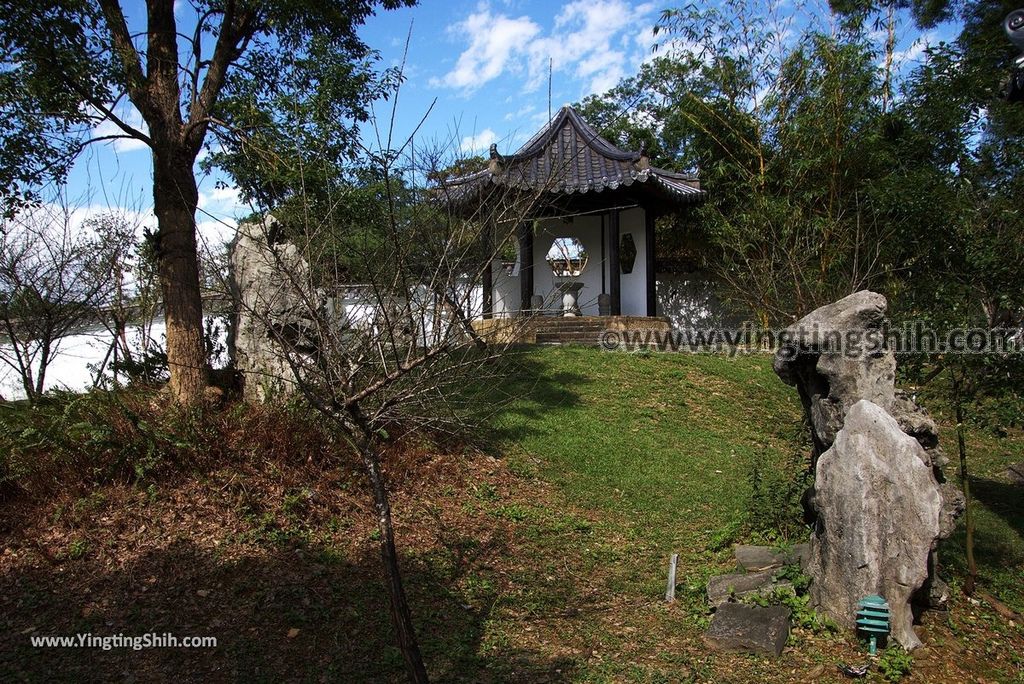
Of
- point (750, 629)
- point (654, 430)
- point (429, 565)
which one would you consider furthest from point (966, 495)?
point (654, 430)

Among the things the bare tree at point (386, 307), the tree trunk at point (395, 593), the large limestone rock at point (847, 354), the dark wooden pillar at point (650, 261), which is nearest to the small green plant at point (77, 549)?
the bare tree at point (386, 307)

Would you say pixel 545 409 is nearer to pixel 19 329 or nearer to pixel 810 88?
pixel 19 329

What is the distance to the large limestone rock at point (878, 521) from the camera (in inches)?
148

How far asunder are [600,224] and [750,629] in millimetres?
11409

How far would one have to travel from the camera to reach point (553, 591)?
4.78 meters

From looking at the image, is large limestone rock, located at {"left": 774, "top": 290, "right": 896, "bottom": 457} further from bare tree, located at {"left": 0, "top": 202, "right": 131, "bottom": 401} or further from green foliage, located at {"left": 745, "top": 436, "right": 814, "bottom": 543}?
bare tree, located at {"left": 0, "top": 202, "right": 131, "bottom": 401}

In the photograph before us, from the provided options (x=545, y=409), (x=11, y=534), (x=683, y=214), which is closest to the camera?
(x=11, y=534)

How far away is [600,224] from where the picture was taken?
14.6 m

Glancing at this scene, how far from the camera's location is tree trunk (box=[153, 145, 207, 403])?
602cm

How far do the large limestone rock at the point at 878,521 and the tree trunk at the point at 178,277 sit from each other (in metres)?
4.82

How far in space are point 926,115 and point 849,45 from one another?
294cm

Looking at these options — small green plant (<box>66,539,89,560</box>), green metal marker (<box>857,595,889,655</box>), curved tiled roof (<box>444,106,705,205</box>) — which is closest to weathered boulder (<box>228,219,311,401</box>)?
small green plant (<box>66,539,89,560</box>)

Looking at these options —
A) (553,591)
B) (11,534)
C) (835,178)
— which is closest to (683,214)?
(835,178)

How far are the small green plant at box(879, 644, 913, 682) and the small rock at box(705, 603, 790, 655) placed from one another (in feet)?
1.55
